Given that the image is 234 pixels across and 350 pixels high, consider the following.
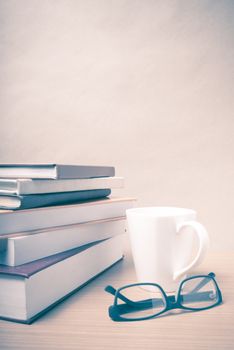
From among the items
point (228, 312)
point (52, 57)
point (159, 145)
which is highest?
point (52, 57)

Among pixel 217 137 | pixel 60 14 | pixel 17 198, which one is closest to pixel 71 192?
pixel 17 198

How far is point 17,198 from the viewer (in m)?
0.47

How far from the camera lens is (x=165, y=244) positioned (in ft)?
1.55

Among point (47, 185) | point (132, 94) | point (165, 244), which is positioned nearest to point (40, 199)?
point (47, 185)

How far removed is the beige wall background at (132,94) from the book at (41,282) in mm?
322

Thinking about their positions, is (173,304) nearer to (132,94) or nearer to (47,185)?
(47,185)

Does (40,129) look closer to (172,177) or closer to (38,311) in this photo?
(172,177)

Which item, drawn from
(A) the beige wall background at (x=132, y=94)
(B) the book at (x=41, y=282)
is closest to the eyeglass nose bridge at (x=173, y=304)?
(B) the book at (x=41, y=282)

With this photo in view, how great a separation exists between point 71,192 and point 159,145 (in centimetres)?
30

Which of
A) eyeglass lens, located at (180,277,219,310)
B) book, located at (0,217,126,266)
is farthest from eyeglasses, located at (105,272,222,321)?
book, located at (0,217,126,266)

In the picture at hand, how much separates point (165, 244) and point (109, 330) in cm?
14

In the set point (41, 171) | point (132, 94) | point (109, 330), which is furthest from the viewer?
point (132, 94)

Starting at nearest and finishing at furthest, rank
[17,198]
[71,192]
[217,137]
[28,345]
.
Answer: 1. [28,345]
2. [17,198]
3. [71,192]
4. [217,137]

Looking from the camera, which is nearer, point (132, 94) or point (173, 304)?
point (173, 304)
